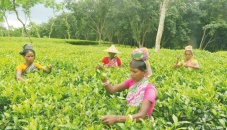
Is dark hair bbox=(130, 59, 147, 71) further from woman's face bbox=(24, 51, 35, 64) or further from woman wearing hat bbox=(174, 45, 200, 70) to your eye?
woman wearing hat bbox=(174, 45, 200, 70)

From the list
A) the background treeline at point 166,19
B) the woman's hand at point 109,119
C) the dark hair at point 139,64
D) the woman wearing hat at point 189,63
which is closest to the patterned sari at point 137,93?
the dark hair at point 139,64

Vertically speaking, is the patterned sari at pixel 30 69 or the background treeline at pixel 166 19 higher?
the background treeline at pixel 166 19

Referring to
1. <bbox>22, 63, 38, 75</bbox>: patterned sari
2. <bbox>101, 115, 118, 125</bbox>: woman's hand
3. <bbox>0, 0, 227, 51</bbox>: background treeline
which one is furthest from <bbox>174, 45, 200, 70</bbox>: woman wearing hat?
<bbox>0, 0, 227, 51</bbox>: background treeline

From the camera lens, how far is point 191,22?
3888 centimetres

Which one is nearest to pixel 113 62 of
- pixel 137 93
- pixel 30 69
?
pixel 30 69

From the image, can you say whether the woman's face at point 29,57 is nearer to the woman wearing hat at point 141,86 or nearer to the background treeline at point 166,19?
the woman wearing hat at point 141,86

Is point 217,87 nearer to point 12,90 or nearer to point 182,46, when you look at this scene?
point 12,90

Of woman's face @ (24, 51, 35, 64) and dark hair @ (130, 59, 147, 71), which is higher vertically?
dark hair @ (130, 59, 147, 71)

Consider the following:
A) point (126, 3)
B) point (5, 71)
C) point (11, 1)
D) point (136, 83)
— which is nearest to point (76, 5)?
point (126, 3)

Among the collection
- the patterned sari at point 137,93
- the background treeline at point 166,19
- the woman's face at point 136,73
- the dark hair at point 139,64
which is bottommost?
the patterned sari at point 137,93

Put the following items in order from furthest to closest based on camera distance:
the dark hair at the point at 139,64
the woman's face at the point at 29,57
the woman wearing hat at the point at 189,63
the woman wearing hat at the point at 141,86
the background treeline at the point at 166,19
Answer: the background treeline at the point at 166,19 < the woman wearing hat at the point at 189,63 < the woman's face at the point at 29,57 < the dark hair at the point at 139,64 < the woman wearing hat at the point at 141,86

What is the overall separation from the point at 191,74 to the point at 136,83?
2925 millimetres

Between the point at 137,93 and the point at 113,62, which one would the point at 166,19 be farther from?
the point at 137,93

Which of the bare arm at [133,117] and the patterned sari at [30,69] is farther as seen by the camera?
the patterned sari at [30,69]
